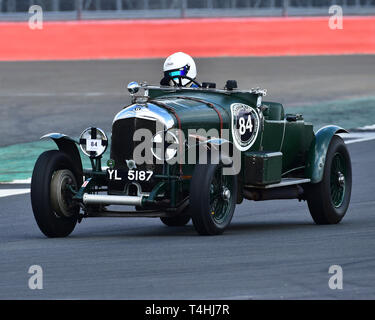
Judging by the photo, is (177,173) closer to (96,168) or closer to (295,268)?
(96,168)

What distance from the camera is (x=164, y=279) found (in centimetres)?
791

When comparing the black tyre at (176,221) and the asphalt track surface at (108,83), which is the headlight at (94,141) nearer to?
the black tyre at (176,221)

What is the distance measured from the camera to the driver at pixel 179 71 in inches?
440

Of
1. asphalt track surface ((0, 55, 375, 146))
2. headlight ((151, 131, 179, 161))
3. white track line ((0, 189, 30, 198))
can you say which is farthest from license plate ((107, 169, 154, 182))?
asphalt track surface ((0, 55, 375, 146))

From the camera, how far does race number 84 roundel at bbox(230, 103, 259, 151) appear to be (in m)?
10.4

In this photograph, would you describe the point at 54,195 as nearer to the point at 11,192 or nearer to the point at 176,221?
the point at 176,221

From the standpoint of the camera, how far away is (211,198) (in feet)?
32.1

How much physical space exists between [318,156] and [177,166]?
1.63 metres

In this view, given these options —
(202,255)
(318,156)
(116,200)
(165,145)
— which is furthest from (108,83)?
(202,255)

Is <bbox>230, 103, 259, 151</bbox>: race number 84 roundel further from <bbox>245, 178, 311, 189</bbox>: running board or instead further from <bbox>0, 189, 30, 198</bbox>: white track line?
<bbox>0, 189, 30, 198</bbox>: white track line

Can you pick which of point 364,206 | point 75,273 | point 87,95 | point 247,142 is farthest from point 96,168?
point 87,95

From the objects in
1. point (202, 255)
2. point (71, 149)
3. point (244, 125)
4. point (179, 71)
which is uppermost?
point (179, 71)

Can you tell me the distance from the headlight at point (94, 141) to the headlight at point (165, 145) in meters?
0.52

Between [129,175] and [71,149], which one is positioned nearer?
[129,175]
